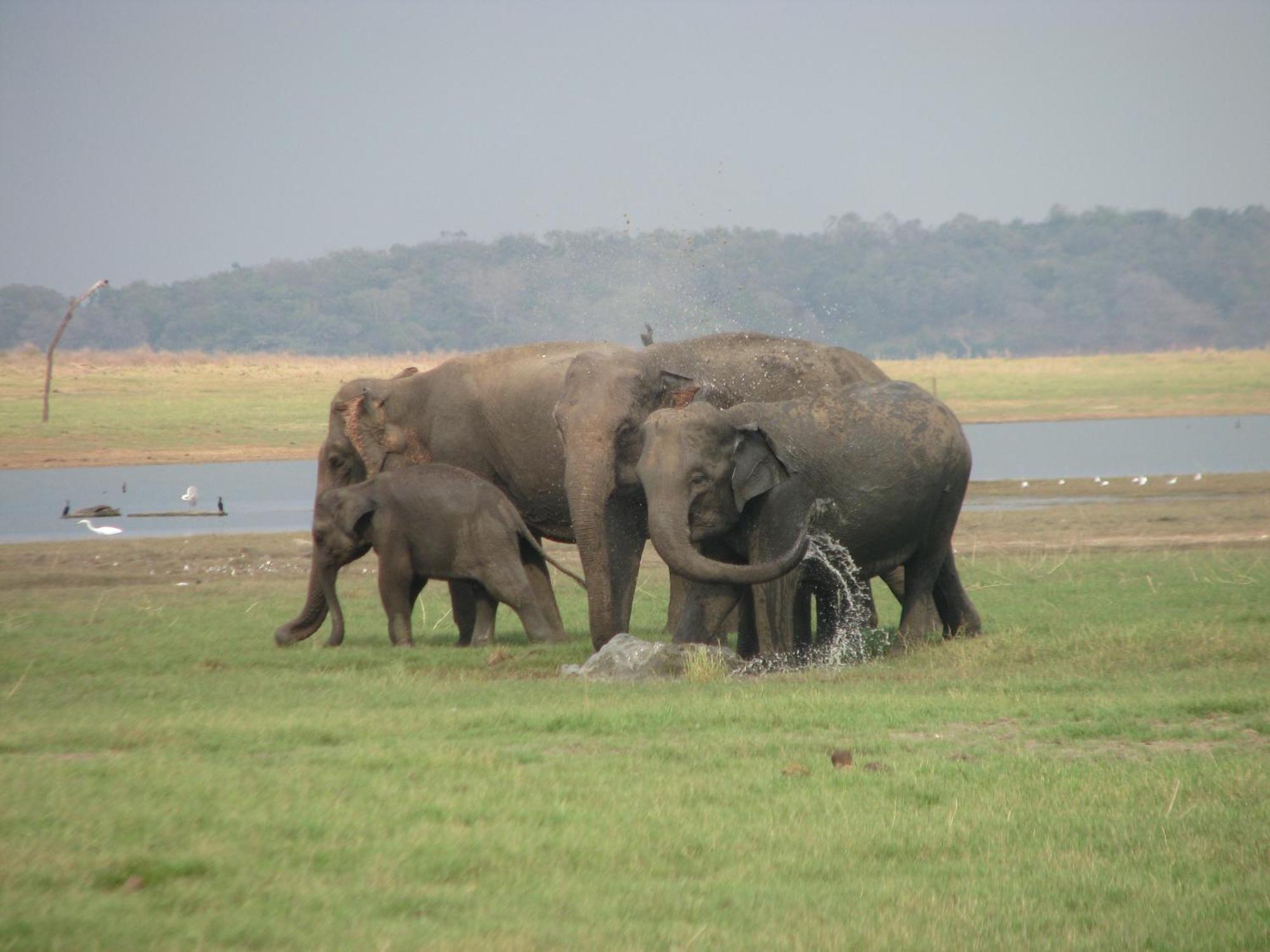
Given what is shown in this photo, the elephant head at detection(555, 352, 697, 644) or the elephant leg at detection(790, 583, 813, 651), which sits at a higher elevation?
the elephant head at detection(555, 352, 697, 644)

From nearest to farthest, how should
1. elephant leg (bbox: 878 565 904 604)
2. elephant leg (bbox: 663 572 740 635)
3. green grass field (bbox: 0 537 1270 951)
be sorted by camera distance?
green grass field (bbox: 0 537 1270 951)
elephant leg (bbox: 663 572 740 635)
elephant leg (bbox: 878 565 904 604)

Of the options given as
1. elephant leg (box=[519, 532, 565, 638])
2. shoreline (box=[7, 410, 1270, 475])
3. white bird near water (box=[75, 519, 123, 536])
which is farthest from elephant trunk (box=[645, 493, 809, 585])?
shoreline (box=[7, 410, 1270, 475])

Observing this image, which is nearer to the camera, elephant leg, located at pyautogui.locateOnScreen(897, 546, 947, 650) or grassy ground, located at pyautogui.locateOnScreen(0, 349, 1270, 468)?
elephant leg, located at pyautogui.locateOnScreen(897, 546, 947, 650)

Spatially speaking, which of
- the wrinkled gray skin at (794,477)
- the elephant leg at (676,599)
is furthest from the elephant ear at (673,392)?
the elephant leg at (676,599)

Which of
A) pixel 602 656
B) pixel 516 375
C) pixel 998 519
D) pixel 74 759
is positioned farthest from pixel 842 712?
pixel 998 519

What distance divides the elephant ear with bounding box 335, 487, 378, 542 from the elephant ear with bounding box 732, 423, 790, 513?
10.3 ft

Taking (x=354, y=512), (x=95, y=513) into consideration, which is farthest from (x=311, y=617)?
(x=95, y=513)

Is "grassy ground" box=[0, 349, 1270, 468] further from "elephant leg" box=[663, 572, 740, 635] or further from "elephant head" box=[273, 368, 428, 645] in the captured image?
"elephant leg" box=[663, 572, 740, 635]

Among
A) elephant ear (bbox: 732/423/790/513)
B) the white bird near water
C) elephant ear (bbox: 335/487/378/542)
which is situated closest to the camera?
elephant ear (bbox: 732/423/790/513)

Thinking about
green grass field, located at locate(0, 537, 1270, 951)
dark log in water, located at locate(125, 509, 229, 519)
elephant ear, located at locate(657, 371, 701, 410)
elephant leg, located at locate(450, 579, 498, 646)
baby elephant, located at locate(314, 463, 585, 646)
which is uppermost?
elephant ear, located at locate(657, 371, 701, 410)

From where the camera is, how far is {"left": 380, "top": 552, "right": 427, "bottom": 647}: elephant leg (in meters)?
14.0

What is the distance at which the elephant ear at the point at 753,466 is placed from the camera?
1255 cm

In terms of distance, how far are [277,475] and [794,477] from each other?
1229 inches

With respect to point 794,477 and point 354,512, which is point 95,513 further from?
point 794,477
